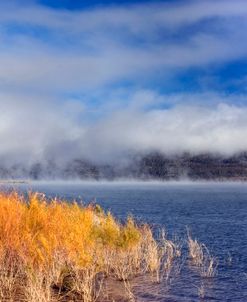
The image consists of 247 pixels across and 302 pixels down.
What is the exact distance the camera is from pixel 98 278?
22.4 m

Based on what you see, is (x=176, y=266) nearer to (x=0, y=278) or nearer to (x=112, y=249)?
(x=112, y=249)

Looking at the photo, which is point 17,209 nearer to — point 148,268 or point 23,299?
point 23,299

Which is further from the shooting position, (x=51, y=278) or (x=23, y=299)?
(x=51, y=278)

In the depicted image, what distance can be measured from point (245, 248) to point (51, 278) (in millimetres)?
22238

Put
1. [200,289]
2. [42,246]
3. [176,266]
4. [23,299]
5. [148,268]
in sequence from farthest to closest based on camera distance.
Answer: [176,266] → [148,268] → [200,289] → [42,246] → [23,299]

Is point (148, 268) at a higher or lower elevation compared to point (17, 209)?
lower

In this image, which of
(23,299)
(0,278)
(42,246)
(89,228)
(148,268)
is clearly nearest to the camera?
(23,299)

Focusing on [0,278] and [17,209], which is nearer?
[0,278]

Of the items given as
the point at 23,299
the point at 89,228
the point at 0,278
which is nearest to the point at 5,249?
the point at 0,278

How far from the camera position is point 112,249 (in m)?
23.7

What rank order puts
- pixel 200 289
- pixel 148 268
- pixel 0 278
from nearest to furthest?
pixel 0 278, pixel 200 289, pixel 148 268

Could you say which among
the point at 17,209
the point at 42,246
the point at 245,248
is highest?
the point at 17,209

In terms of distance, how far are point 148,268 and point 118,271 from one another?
2636 mm

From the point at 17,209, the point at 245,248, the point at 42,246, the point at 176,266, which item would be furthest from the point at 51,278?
the point at 245,248
